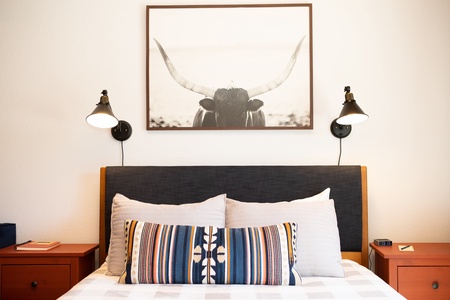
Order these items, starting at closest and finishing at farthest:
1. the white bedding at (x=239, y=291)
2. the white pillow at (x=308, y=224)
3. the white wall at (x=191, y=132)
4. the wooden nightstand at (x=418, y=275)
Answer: the white bedding at (x=239, y=291), the white pillow at (x=308, y=224), the wooden nightstand at (x=418, y=275), the white wall at (x=191, y=132)

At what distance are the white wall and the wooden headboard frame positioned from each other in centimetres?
13

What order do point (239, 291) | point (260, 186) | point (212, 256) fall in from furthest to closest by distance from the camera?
point (260, 186)
point (212, 256)
point (239, 291)

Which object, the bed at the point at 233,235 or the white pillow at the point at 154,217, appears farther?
the white pillow at the point at 154,217

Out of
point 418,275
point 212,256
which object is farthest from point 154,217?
point 418,275

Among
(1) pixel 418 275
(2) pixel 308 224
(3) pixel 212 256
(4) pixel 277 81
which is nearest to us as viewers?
(3) pixel 212 256

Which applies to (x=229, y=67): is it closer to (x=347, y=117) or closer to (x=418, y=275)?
(x=347, y=117)

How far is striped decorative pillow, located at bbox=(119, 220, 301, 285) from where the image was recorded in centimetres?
190

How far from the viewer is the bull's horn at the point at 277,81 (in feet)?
8.68

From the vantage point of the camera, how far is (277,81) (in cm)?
265

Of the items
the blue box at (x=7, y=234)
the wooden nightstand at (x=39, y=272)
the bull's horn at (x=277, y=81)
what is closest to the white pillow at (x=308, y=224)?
the bull's horn at (x=277, y=81)

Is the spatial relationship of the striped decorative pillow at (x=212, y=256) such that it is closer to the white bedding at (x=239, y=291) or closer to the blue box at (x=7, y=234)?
the white bedding at (x=239, y=291)

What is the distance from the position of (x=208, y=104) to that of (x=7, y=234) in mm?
1428

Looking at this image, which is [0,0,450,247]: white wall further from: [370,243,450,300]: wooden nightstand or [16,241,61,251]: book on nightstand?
[370,243,450,300]: wooden nightstand

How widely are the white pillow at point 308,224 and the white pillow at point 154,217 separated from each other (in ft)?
0.31
